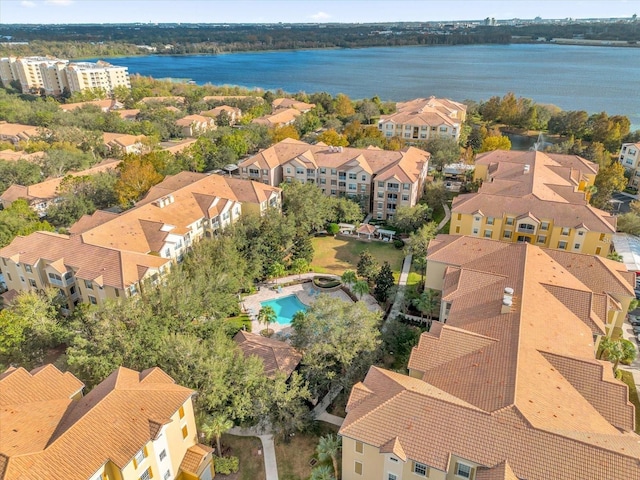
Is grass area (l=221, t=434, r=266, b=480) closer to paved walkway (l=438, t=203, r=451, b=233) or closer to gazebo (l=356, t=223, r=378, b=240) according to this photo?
gazebo (l=356, t=223, r=378, b=240)

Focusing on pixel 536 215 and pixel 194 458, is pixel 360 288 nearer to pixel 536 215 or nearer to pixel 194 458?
pixel 194 458

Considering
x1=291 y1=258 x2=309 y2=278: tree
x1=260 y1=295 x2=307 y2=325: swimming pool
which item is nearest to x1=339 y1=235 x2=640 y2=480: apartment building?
x1=260 y1=295 x2=307 y2=325: swimming pool

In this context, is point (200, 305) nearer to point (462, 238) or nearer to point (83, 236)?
point (83, 236)

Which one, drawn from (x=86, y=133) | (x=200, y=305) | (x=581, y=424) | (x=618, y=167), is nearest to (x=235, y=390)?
(x=200, y=305)

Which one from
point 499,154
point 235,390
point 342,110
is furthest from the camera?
point 342,110

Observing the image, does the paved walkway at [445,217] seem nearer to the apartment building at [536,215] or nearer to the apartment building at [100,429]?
the apartment building at [536,215]

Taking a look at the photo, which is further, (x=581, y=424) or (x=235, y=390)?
(x=235, y=390)

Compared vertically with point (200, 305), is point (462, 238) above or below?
above

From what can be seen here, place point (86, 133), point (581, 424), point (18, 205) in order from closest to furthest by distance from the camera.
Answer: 1. point (581, 424)
2. point (18, 205)
3. point (86, 133)
